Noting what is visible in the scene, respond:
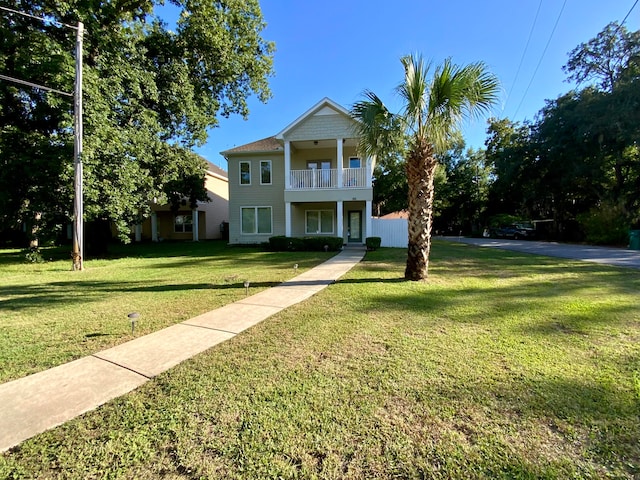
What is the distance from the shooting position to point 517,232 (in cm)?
2844

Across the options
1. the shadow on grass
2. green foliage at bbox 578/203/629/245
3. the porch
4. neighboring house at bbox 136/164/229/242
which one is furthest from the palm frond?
neighboring house at bbox 136/164/229/242

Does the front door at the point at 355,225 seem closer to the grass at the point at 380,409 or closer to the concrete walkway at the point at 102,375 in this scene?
the concrete walkway at the point at 102,375

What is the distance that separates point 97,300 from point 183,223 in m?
23.0

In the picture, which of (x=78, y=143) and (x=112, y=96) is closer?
(x=78, y=143)

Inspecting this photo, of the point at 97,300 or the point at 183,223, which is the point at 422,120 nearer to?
the point at 97,300

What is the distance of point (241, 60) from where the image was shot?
15.4 metres

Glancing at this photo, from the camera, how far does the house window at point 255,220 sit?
19.4 metres

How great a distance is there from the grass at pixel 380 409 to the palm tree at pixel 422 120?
344cm

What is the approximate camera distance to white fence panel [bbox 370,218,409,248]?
1691 cm

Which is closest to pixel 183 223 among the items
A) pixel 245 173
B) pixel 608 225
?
pixel 245 173

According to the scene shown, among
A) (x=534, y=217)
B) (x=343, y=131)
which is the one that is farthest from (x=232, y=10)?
(x=534, y=217)

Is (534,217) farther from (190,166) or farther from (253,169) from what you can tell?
(190,166)

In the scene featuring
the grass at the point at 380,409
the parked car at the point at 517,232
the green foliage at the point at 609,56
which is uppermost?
the green foliage at the point at 609,56

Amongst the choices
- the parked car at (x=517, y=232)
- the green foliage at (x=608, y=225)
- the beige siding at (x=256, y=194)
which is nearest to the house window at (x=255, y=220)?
the beige siding at (x=256, y=194)
